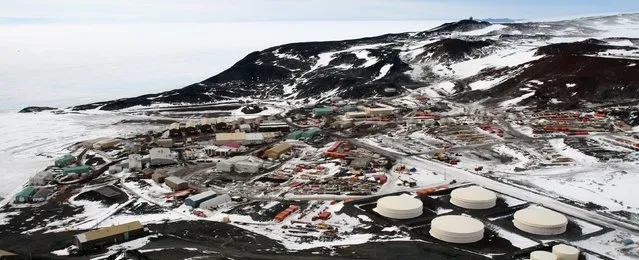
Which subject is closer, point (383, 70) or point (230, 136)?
point (230, 136)

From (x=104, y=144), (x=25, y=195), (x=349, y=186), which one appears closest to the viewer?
(x=25, y=195)

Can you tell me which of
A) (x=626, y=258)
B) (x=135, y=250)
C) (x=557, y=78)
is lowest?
(x=626, y=258)

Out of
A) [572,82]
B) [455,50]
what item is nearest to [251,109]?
[572,82]

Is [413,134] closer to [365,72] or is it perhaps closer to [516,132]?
[516,132]

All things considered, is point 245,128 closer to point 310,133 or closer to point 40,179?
point 310,133

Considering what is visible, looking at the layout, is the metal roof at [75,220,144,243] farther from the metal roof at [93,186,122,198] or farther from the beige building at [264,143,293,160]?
the beige building at [264,143,293,160]

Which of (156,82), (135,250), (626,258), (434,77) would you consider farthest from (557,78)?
(156,82)
